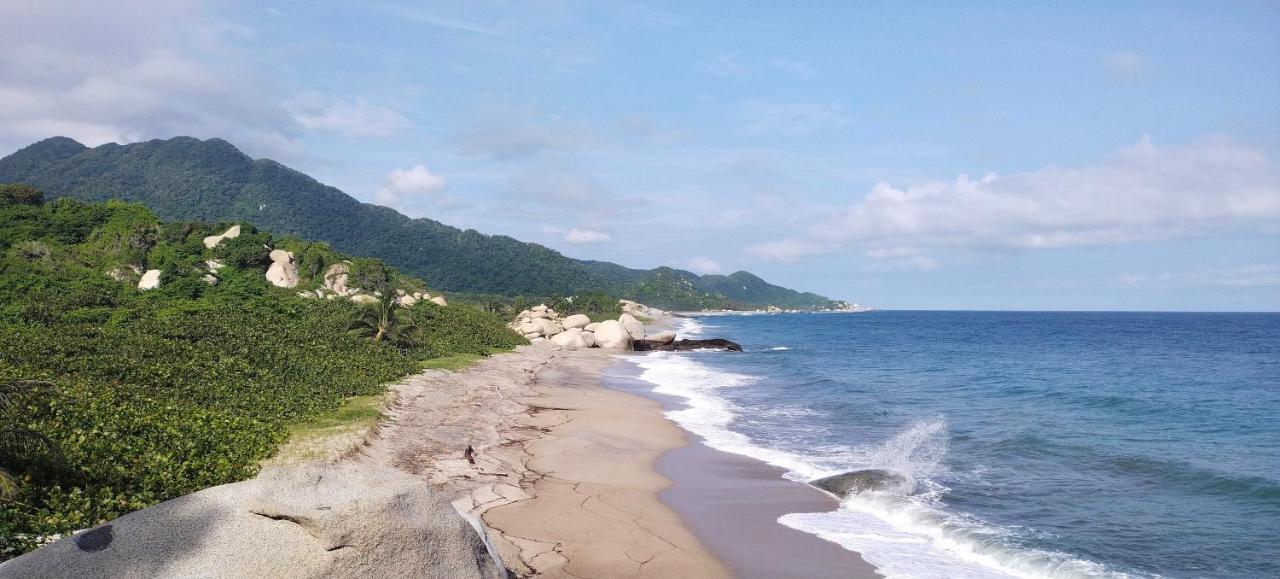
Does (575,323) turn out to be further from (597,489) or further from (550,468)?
(597,489)

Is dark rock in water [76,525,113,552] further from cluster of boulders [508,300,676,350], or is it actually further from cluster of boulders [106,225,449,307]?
cluster of boulders [508,300,676,350]

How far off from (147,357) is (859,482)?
19145 millimetres

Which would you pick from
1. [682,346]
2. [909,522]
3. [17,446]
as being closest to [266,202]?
[682,346]

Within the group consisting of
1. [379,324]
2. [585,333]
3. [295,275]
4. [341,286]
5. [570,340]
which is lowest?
[570,340]

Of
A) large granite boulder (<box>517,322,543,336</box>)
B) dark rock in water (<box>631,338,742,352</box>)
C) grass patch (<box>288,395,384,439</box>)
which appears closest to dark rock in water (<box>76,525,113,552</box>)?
grass patch (<box>288,395,384,439</box>)

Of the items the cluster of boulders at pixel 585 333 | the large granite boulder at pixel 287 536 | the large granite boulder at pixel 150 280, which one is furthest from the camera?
the cluster of boulders at pixel 585 333

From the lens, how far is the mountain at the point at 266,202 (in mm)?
138375

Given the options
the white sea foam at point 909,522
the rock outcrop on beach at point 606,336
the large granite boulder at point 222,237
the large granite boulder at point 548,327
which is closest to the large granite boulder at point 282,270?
the large granite boulder at point 222,237

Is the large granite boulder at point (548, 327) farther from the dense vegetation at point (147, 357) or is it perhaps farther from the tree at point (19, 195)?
the tree at point (19, 195)

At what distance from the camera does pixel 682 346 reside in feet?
218

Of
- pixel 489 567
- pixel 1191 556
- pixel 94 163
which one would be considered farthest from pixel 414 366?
pixel 94 163

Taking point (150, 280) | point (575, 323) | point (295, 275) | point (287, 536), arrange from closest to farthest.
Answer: point (287, 536), point (150, 280), point (295, 275), point (575, 323)

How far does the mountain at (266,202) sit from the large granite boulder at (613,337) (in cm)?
8867

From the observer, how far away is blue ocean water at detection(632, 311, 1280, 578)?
12430 mm
